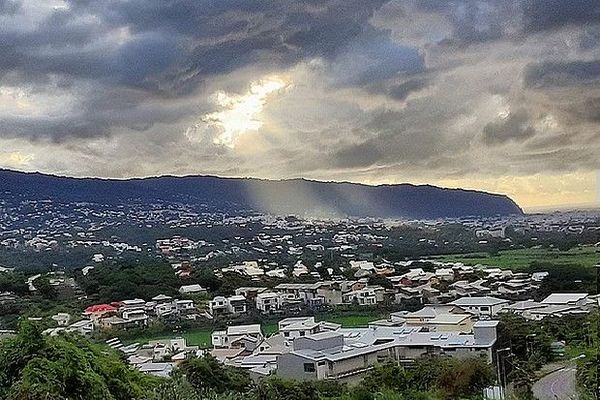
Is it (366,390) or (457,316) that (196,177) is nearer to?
(457,316)

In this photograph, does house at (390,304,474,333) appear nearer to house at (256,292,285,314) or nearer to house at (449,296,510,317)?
house at (449,296,510,317)

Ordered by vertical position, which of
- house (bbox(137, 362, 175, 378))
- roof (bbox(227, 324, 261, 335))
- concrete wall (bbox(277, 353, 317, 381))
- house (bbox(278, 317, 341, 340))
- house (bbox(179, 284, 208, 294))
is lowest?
concrete wall (bbox(277, 353, 317, 381))

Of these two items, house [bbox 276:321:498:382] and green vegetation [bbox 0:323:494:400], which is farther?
house [bbox 276:321:498:382]

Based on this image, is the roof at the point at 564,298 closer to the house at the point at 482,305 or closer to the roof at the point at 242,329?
the house at the point at 482,305

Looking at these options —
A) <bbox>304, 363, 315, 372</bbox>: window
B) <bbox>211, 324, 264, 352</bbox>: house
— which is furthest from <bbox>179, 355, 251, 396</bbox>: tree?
<bbox>211, 324, 264, 352</bbox>: house

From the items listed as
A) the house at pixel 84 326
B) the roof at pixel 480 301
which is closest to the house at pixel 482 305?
the roof at pixel 480 301

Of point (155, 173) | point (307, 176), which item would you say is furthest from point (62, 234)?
point (307, 176)

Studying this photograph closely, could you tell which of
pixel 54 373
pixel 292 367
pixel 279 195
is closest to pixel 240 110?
pixel 279 195
